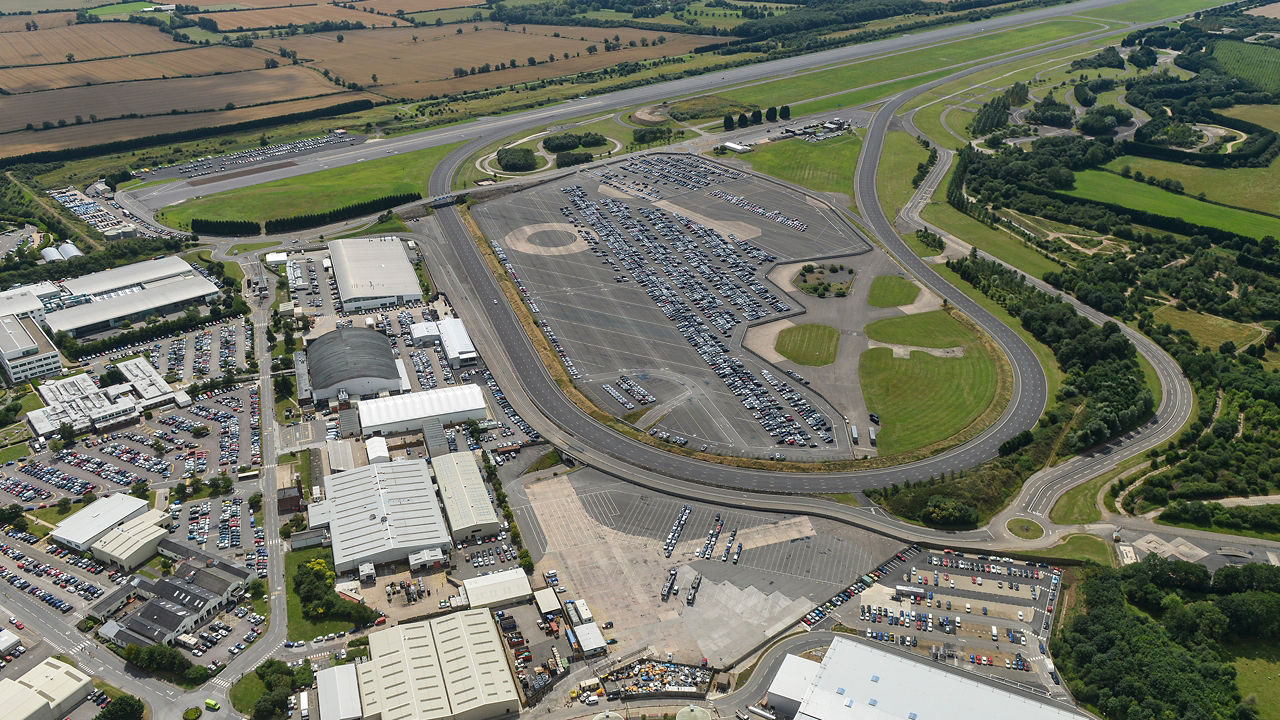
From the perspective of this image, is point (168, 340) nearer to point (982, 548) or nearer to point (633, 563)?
point (633, 563)

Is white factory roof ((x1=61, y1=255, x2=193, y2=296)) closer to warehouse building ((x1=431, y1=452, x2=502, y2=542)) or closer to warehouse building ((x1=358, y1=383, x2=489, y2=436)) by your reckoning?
warehouse building ((x1=358, y1=383, x2=489, y2=436))

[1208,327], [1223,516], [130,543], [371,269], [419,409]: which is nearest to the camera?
[130,543]

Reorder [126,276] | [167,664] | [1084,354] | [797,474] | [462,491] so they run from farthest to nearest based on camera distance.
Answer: [126,276], [1084,354], [797,474], [462,491], [167,664]

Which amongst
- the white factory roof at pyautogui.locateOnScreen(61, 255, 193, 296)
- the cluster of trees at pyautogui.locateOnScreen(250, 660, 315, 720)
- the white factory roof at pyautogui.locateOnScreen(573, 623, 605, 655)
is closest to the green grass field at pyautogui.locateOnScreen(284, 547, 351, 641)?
the cluster of trees at pyautogui.locateOnScreen(250, 660, 315, 720)

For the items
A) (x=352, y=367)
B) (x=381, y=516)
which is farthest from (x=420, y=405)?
(x=381, y=516)

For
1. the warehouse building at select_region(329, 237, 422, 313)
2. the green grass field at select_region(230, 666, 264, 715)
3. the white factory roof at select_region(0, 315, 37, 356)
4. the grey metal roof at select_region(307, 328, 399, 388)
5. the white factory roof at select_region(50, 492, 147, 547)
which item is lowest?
the green grass field at select_region(230, 666, 264, 715)

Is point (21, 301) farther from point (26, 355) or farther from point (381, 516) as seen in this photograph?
point (381, 516)

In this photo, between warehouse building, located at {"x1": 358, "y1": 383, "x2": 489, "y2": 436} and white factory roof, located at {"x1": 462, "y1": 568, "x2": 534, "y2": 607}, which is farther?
warehouse building, located at {"x1": 358, "y1": 383, "x2": 489, "y2": 436}
